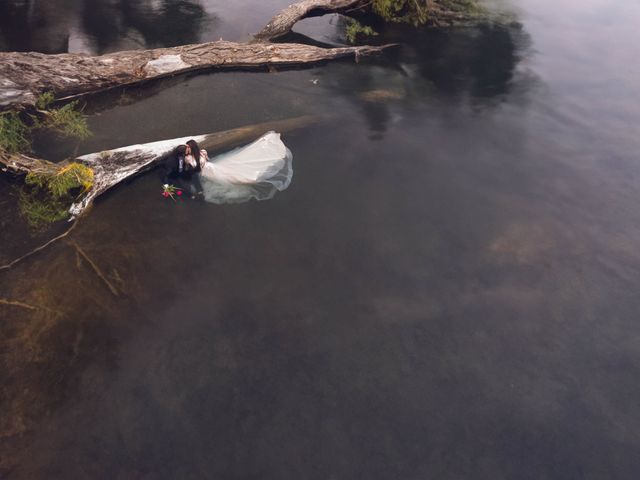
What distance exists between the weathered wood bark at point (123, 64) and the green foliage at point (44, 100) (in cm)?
13

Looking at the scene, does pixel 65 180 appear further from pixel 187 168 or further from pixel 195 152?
pixel 195 152

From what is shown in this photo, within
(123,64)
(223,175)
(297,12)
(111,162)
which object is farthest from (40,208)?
(297,12)

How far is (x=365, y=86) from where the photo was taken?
16.1m

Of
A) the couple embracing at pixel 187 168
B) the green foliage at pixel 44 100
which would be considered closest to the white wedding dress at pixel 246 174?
the couple embracing at pixel 187 168

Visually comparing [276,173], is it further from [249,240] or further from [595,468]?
[595,468]

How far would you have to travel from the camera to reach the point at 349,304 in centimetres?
930

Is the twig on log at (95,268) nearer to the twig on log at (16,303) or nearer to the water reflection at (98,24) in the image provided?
the twig on log at (16,303)

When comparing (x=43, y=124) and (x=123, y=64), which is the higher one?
(x=123, y=64)

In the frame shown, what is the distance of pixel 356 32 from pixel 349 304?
593 inches

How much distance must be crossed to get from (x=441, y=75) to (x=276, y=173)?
363 inches

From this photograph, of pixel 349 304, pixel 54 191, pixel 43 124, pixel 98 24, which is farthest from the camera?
pixel 98 24

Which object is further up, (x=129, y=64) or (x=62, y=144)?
(x=129, y=64)

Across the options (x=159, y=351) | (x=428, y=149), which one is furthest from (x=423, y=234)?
(x=159, y=351)

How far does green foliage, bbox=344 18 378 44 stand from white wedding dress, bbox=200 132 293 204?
9528mm
